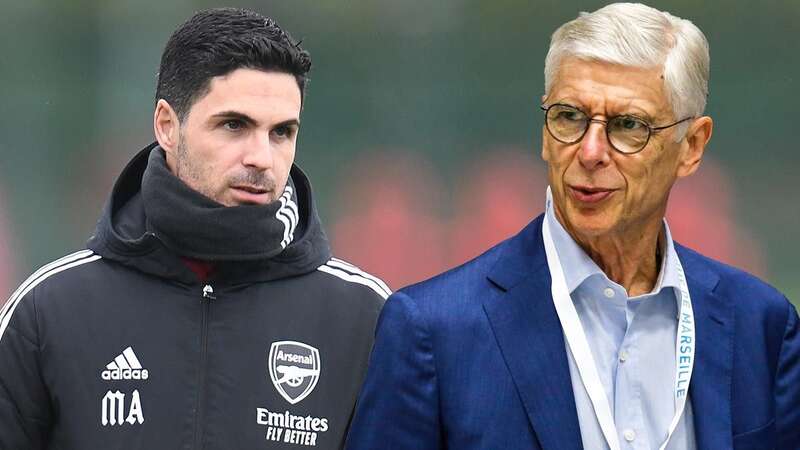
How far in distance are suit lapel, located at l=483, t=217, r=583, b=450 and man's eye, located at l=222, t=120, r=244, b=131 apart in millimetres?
774

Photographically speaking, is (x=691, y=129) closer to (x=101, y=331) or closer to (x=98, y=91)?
(x=101, y=331)

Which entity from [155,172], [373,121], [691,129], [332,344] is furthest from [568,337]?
[373,121]

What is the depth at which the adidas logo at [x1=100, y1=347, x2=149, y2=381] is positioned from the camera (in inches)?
136

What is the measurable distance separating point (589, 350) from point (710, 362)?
0.82 ft

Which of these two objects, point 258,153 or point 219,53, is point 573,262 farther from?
point 219,53

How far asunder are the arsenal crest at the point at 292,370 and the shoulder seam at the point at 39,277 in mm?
467

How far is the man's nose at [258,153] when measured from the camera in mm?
3463

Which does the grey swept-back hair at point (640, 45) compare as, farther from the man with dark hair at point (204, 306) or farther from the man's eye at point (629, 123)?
the man with dark hair at point (204, 306)

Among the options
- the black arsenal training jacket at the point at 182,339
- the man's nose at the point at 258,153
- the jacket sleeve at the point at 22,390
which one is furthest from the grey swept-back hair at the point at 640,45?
the jacket sleeve at the point at 22,390

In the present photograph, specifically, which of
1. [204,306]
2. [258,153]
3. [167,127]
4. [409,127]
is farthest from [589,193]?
[409,127]

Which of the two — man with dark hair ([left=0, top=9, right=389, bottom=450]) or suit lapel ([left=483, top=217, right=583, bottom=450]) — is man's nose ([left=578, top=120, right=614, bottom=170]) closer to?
suit lapel ([left=483, top=217, right=583, bottom=450])

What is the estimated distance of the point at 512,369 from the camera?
9.45ft

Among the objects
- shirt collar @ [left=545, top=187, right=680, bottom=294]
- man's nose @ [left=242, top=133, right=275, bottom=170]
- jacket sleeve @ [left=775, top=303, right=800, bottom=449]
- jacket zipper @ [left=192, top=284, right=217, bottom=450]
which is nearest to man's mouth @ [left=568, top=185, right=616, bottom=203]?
shirt collar @ [left=545, top=187, right=680, bottom=294]

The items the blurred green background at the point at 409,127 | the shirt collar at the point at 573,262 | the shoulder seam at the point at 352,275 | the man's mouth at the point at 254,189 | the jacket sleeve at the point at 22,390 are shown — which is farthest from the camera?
the blurred green background at the point at 409,127
